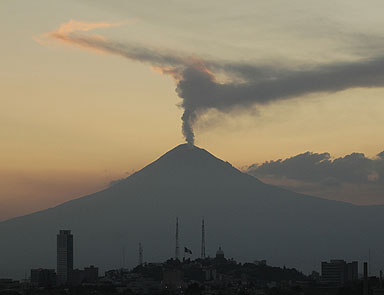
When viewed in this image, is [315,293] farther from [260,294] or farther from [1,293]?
[1,293]

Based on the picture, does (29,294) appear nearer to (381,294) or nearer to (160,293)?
(160,293)

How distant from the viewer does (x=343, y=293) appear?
494 feet

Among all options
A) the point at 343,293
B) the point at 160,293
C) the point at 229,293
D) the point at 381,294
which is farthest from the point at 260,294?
the point at 381,294

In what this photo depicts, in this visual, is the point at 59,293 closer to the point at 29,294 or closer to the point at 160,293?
the point at 29,294

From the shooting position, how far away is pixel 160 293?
198m

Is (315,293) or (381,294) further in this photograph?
(315,293)

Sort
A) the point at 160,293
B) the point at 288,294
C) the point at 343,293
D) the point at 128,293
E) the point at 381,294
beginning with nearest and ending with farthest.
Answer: the point at 381,294, the point at 343,293, the point at 288,294, the point at 128,293, the point at 160,293

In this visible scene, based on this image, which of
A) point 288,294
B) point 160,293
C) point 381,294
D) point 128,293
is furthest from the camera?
point 160,293

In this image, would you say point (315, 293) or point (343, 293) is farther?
point (315, 293)

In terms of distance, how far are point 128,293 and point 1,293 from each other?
66.8 ft

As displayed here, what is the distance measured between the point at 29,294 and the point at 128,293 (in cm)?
1655

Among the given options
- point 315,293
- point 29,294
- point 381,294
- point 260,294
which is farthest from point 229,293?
point 381,294

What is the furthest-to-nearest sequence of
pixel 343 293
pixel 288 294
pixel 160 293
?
pixel 160 293, pixel 288 294, pixel 343 293

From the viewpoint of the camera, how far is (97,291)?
186250 millimetres
